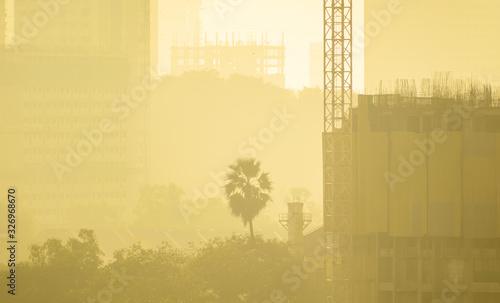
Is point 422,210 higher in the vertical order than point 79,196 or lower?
higher

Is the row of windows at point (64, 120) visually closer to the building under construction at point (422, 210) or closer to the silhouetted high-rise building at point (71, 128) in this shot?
the silhouetted high-rise building at point (71, 128)

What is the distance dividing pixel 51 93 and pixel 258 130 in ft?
183

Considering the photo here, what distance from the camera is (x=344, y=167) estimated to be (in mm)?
48469

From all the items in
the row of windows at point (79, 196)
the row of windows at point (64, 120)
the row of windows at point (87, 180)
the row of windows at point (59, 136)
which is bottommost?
the row of windows at point (79, 196)

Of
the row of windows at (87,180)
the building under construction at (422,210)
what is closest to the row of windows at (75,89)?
the row of windows at (87,180)

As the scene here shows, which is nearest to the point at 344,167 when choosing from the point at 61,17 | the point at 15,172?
the point at 15,172

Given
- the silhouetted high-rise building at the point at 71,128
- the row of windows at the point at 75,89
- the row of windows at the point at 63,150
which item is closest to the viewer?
the silhouetted high-rise building at the point at 71,128

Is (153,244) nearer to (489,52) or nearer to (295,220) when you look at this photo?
(295,220)

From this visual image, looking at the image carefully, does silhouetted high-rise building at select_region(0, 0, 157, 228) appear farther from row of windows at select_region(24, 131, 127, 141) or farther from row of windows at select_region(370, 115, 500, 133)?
row of windows at select_region(370, 115, 500, 133)

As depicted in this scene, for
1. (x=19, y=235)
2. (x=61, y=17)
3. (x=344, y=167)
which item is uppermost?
(x=61, y=17)

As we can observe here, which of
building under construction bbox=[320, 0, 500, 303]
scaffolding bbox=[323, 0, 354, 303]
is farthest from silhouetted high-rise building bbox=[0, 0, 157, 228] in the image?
building under construction bbox=[320, 0, 500, 303]

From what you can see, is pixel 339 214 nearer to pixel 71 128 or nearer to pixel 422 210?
pixel 422 210

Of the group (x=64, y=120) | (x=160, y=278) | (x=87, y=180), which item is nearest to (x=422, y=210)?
(x=160, y=278)

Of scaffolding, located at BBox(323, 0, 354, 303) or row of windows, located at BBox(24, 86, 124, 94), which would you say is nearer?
scaffolding, located at BBox(323, 0, 354, 303)
